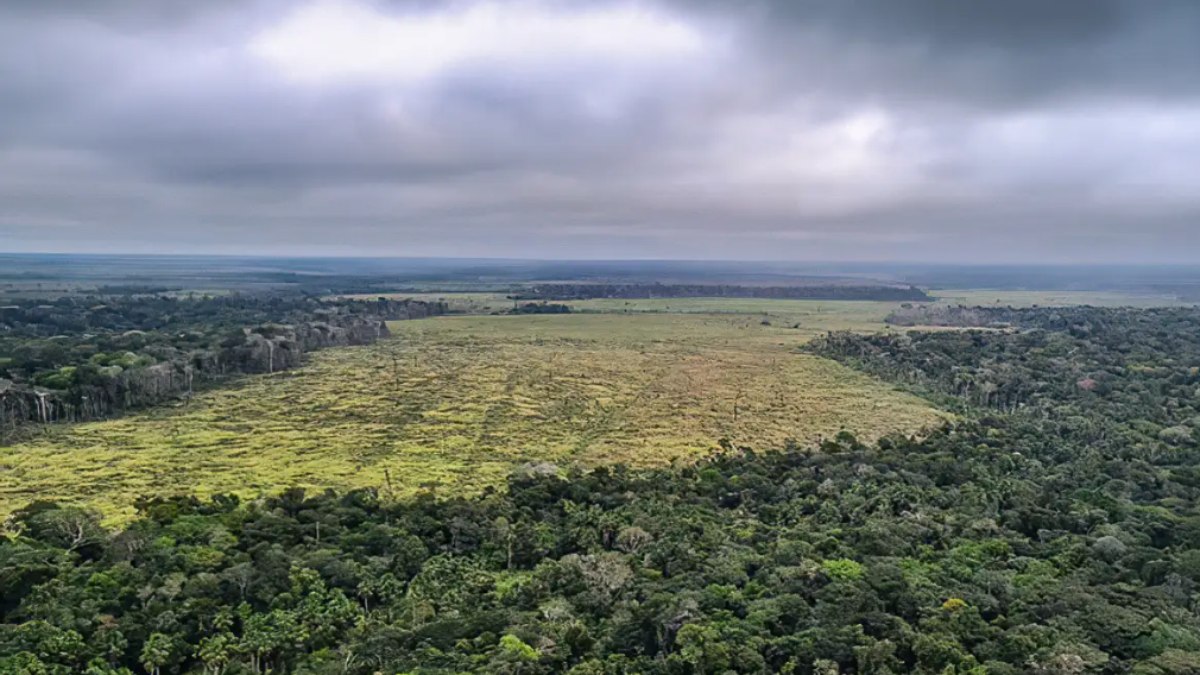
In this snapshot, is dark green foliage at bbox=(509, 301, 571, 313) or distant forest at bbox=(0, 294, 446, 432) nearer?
distant forest at bbox=(0, 294, 446, 432)

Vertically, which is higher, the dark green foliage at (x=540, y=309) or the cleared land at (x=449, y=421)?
the dark green foliage at (x=540, y=309)

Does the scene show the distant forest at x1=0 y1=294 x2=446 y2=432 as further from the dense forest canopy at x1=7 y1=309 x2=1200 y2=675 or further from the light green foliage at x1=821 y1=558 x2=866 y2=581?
the light green foliage at x1=821 y1=558 x2=866 y2=581

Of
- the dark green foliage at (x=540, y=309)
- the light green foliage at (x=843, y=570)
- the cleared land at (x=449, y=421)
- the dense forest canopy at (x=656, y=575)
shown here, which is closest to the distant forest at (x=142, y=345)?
the cleared land at (x=449, y=421)

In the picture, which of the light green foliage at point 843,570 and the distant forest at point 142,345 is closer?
the light green foliage at point 843,570

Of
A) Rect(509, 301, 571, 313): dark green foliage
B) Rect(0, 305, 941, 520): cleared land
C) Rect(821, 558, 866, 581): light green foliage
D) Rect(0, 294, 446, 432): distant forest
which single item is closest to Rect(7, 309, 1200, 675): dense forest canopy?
Rect(821, 558, 866, 581): light green foliage

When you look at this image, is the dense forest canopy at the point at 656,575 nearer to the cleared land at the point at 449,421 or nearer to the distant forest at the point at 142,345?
the cleared land at the point at 449,421

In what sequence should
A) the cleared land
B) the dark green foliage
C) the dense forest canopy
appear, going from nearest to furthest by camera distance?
the dense forest canopy, the cleared land, the dark green foliage

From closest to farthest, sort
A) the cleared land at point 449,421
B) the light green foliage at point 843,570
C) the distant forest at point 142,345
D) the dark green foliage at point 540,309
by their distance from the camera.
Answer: the light green foliage at point 843,570
the cleared land at point 449,421
the distant forest at point 142,345
the dark green foliage at point 540,309

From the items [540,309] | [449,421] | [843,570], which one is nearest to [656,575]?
[843,570]

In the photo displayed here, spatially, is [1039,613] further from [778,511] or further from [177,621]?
[177,621]
